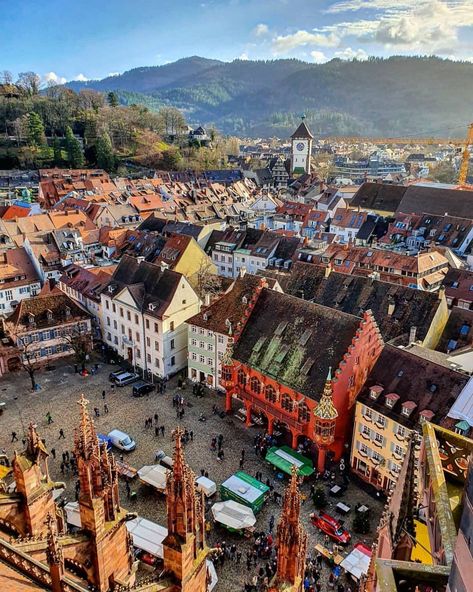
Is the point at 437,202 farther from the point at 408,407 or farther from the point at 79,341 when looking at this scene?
the point at 79,341

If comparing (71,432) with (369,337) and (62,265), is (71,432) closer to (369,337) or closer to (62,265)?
(369,337)

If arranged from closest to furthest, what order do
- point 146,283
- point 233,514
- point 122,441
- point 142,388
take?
1. point 233,514
2. point 122,441
3. point 142,388
4. point 146,283

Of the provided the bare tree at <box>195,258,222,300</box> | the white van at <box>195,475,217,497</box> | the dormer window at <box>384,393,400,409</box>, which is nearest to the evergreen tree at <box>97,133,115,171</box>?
the bare tree at <box>195,258,222,300</box>

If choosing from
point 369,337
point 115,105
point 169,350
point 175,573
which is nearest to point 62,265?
point 169,350

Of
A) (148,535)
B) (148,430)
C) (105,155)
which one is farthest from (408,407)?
(105,155)

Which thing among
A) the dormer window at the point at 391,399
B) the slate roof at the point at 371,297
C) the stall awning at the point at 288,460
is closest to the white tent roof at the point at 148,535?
the stall awning at the point at 288,460

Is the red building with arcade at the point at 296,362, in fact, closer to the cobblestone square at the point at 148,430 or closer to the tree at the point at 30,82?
the cobblestone square at the point at 148,430
